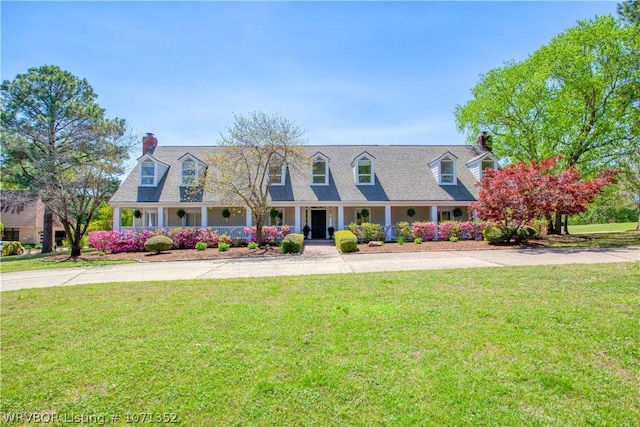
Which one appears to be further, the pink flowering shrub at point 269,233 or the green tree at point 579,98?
the pink flowering shrub at point 269,233

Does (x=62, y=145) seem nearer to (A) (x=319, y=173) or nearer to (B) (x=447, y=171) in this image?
(A) (x=319, y=173)

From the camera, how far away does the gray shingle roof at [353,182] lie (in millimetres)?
21172

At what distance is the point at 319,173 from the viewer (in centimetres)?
2258

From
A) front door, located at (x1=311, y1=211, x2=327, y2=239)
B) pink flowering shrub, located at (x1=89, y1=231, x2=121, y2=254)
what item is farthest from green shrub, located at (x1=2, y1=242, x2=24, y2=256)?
front door, located at (x1=311, y1=211, x2=327, y2=239)

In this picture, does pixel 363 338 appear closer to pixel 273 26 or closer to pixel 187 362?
pixel 187 362

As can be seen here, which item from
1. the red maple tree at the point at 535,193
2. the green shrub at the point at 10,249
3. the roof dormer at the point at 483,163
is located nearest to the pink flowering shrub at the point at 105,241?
the green shrub at the point at 10,249

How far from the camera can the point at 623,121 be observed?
18750 millimetres

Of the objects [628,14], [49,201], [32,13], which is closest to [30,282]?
[32,13]

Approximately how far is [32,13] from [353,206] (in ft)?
56.6

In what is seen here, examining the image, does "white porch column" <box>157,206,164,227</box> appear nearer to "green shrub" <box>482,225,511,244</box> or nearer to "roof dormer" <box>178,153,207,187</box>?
"roof dormer" <box>178,153,207,187</box>

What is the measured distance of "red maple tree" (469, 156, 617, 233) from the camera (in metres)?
14.7

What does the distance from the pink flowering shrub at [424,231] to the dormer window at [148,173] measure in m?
17.3

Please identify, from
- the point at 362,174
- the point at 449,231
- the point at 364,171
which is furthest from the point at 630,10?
the point at 362,174

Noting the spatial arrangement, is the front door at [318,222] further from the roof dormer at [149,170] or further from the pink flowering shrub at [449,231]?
the roof dormer at [149,170]
